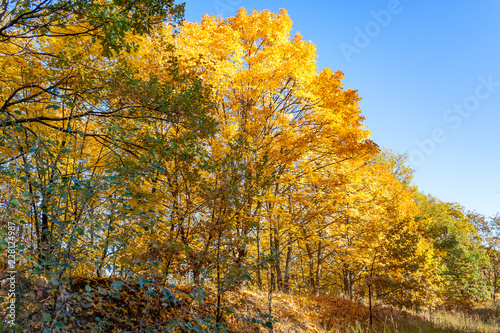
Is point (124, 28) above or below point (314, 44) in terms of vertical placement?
below

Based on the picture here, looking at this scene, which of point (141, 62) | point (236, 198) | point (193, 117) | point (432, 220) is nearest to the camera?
point (193, 117)

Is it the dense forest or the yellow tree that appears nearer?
the dense forest

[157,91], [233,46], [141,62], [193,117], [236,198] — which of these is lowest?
[236,198]

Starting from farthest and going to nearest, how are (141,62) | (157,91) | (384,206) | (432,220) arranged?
(432,220)
(384,206)
(141,62)
(157,91)

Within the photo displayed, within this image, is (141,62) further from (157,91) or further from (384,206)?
(384,206)

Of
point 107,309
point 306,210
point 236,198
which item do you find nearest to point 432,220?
point 306,210

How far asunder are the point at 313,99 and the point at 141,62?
222 inches

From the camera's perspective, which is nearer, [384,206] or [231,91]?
[231,91]

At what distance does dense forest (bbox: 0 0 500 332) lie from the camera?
284 cm

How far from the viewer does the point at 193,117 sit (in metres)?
4.89

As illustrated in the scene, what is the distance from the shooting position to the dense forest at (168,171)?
284cm

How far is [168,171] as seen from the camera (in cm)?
594

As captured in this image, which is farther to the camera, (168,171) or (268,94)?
(268,94)

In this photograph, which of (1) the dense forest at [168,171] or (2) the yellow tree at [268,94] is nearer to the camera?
(1) the dense forest at [168,171]
